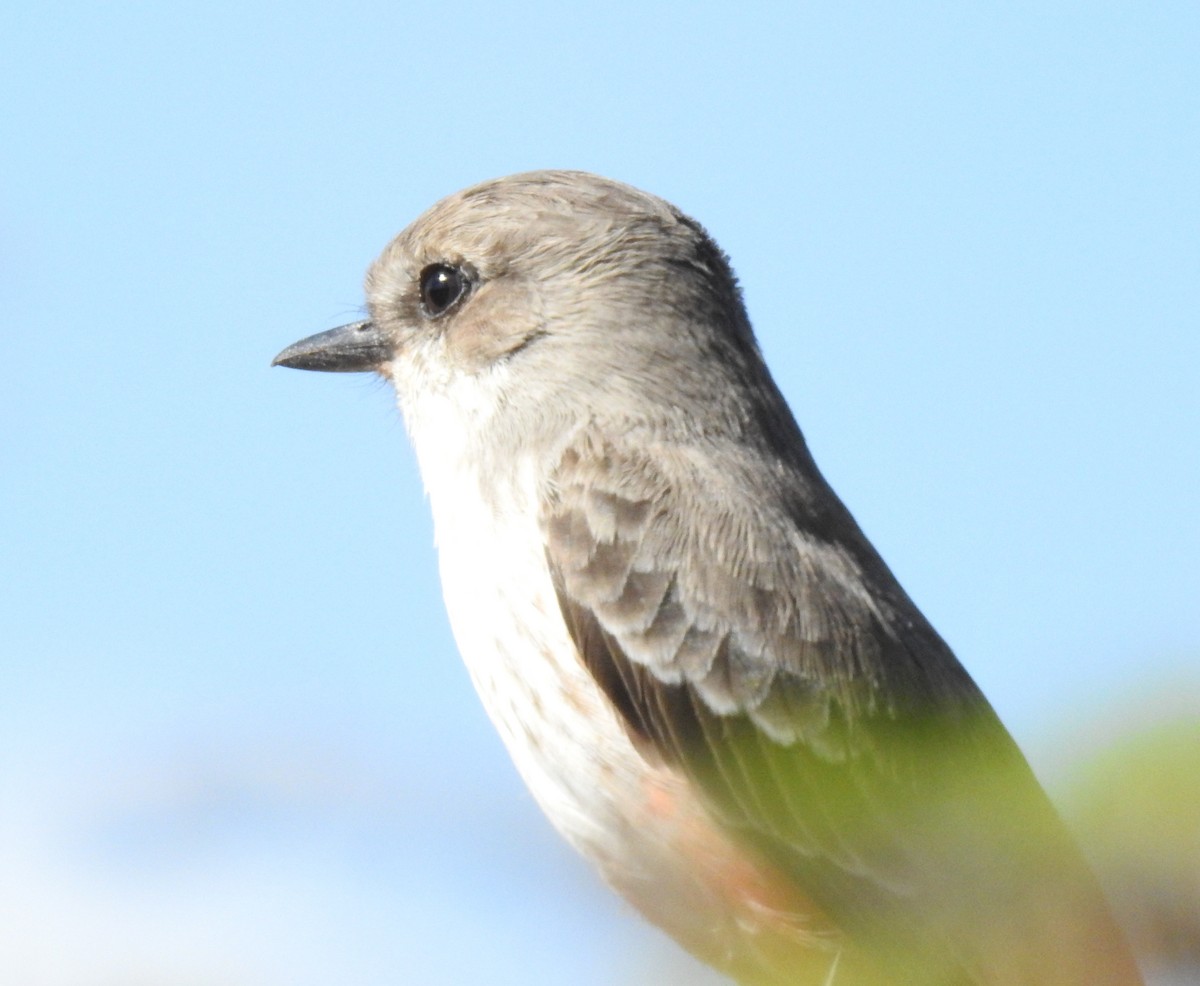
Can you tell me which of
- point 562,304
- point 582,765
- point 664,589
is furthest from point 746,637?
point 562,304

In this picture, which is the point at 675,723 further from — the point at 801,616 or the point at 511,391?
the point at 511,391

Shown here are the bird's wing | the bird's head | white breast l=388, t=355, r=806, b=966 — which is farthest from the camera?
the bird's head

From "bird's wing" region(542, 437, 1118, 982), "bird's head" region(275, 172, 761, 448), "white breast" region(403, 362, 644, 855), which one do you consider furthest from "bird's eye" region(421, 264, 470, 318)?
"bird's wing" region(542, 437, 1118, 982)

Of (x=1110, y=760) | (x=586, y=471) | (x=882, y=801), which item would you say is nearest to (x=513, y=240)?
(x=586, y=471)

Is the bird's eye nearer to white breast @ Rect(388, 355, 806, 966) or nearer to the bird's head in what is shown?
the bird's head

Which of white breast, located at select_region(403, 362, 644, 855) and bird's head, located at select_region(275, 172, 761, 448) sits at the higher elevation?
Answer: bird's head, located at select_region(275, 172, 761, 448)

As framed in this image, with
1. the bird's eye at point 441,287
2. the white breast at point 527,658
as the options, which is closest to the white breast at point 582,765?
the white breast at point 527,658
